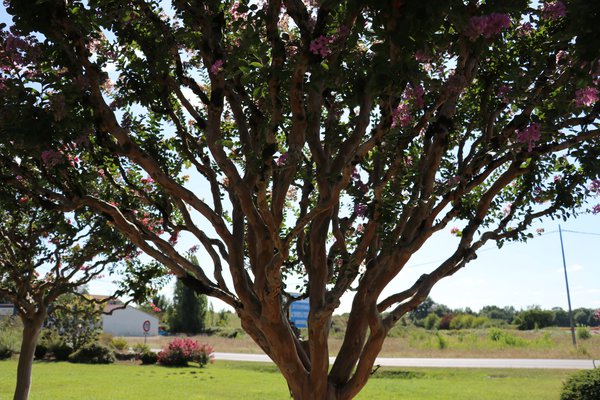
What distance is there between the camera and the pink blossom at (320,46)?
11.3 feet

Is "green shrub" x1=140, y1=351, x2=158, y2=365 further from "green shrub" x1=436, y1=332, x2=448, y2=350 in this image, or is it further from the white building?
the white building

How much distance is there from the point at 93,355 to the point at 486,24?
28286mm

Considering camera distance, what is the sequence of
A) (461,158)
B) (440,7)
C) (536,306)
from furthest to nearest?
(536,306) < (461,158) < (440,7)

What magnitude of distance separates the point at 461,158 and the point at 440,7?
3.23m

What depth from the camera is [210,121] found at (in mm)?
4723

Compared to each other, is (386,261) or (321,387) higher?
(386,261)

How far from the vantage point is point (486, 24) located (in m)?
2.87

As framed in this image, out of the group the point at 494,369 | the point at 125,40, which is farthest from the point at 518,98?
the point at 494,369

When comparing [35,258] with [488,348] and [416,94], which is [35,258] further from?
[488,348]

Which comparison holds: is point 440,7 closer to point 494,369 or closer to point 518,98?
point 518,98

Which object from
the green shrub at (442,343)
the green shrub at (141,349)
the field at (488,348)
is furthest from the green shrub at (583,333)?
the green shrub at (141,349)

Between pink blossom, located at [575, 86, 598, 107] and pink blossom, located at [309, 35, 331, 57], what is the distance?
6.17ft

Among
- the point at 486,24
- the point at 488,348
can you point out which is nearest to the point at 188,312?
the point at 488,348

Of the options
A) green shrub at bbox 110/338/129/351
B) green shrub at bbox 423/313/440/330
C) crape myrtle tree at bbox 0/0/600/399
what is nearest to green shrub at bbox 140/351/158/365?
green shrub at bbox 110/338/129/351
